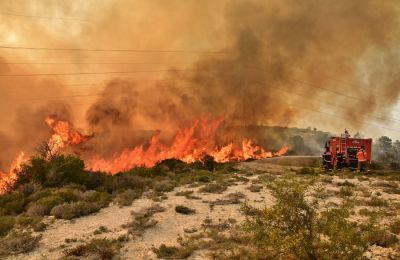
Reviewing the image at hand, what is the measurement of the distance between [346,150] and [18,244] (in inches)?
1429

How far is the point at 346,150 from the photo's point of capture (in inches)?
1629

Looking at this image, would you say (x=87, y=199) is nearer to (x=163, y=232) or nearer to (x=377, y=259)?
(x=163, y=232)

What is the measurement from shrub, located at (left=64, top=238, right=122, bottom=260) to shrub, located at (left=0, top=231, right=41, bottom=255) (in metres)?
1.85

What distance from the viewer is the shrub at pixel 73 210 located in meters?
18.0

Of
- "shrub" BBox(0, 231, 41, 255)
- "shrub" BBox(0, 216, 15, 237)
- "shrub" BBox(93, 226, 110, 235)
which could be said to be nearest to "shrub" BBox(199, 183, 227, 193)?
"shrub" BBox(93, 226, 110, 235)

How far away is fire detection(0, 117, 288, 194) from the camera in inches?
1892

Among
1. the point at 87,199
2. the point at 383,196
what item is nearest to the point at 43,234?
the point at 87,199

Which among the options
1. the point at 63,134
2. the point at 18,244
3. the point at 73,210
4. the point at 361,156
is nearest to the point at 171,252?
the point at 18,244

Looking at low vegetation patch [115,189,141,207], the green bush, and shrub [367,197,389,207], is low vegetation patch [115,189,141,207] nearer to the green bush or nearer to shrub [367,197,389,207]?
the green bush

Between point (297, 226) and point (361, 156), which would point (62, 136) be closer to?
point (361, 156)

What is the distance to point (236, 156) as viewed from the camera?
2432 inches

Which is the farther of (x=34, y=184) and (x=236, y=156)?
(x=236, y=156)

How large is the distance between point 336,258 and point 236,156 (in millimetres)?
52752

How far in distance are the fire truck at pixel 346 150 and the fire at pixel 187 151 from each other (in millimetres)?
16894
